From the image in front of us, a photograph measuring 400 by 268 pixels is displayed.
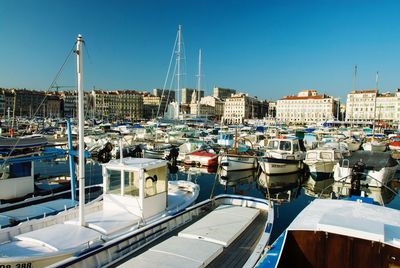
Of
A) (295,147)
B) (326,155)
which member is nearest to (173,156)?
(295,147)

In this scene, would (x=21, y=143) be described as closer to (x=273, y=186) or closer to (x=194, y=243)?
(x=194, y=243)

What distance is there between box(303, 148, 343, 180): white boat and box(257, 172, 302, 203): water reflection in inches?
56.1

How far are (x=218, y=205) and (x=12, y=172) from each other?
31.2 ft

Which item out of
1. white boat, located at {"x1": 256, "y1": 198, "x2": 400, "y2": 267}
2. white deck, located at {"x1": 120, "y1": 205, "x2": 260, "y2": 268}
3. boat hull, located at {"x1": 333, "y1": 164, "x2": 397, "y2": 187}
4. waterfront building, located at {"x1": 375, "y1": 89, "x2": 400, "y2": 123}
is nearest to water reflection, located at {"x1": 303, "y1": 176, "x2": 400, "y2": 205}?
boat hull, located at {"x1": 333, "y1": 164, "x2": 397, "y2": 187}

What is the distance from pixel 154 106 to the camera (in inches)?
7810

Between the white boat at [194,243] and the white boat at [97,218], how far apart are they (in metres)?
0.47

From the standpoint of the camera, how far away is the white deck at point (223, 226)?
7848 millimetres

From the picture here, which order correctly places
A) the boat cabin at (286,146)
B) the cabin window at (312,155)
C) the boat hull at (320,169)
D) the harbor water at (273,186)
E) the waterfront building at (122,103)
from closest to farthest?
the harbor water at (273,186)
the boat hull at (320,169)
the cabin window at (312,155)
the boat cabin at (286,146)
the waterfront building at (122,103)

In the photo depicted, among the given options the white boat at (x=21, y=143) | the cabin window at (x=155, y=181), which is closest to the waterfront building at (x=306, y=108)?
the white boat at (x=21, y=143)

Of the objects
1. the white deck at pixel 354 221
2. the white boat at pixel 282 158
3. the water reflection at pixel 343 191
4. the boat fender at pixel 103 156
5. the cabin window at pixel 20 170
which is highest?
the white deck at pixel 354 221

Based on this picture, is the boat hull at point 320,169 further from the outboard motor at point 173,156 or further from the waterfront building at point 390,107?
the waterfront building at point 390,107

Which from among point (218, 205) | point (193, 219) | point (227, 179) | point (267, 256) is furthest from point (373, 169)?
point (267, 256)

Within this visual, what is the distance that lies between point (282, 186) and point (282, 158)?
3917 millimetres

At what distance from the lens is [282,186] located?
24.3m
